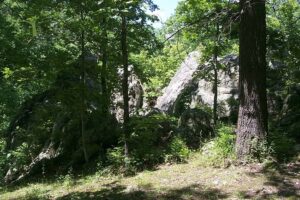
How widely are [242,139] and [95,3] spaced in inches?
229

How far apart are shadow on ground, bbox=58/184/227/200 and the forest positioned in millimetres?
25

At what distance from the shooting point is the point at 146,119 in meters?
11.7

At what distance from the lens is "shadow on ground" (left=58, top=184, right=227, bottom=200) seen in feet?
25.6

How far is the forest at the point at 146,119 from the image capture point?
9.01 meters

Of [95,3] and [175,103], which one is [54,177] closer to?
[95,3]

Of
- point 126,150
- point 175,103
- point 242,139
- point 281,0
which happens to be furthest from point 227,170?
point 175,103

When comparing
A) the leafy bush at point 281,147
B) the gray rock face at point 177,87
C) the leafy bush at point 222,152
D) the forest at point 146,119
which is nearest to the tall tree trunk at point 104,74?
the forest at point 146,119

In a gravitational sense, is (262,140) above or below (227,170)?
above

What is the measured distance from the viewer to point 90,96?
476 inches

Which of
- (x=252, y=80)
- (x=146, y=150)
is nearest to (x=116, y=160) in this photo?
(x=146, y=150)

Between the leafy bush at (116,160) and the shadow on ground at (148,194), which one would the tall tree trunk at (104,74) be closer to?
the leafy bush at (116,160)

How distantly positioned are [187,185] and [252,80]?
296 cm

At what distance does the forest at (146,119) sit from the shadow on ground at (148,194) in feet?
0.08

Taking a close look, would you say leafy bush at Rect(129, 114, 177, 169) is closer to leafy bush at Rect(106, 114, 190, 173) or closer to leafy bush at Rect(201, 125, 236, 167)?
leafy bush at Rect(106, 114, 190, 173)
